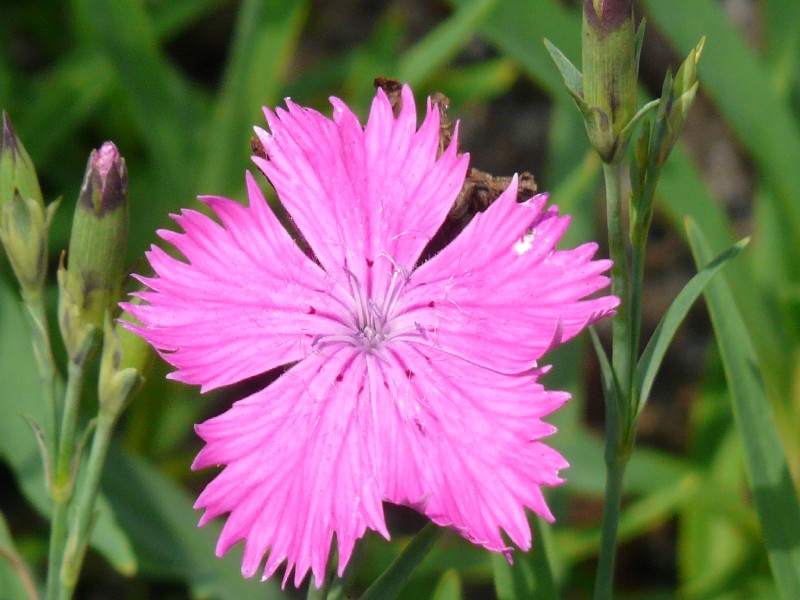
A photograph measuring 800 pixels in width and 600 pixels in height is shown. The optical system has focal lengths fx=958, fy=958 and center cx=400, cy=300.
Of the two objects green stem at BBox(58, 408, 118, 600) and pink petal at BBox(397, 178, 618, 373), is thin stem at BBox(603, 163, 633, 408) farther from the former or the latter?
green stem at BBox(58, 408, 118, 600)

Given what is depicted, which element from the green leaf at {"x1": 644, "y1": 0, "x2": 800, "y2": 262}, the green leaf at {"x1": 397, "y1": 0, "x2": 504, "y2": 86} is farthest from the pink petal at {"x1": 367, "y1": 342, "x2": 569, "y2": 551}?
the green leaf at {"x1": 644, "y1": 0, "x2": 800, "y2": 262}

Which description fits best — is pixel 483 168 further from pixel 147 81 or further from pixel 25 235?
pixel 25 235

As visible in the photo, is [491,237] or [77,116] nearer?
[491,237]

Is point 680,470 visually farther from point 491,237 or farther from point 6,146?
point 6,146

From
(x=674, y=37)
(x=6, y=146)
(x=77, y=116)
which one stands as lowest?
(x=6, y=146)

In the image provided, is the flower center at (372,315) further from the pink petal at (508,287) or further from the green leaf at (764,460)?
the green leaf at (764,460)

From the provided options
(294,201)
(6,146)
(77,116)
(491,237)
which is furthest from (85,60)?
(491,237)
